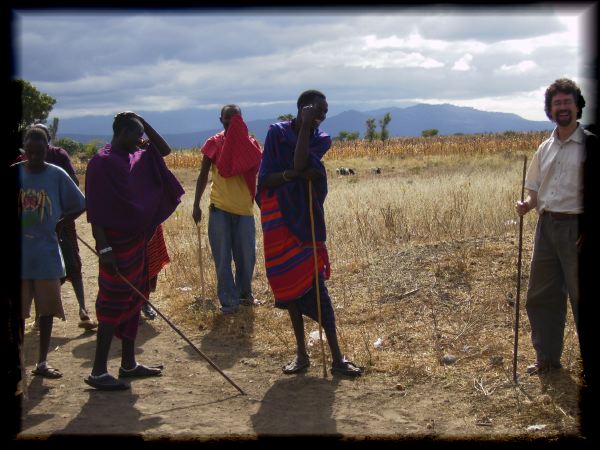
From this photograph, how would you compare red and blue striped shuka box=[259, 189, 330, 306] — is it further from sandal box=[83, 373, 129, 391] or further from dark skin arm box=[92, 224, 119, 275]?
sandal box=[83, 373, 129, 391]

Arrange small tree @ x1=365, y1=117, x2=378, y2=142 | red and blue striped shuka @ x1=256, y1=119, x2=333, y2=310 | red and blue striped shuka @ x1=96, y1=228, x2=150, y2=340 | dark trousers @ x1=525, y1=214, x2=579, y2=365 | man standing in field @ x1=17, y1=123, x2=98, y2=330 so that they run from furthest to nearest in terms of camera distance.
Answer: small tree @ x1=365, y1=117, x2=378, y2=142 → man standing in field @ x1=17, y1=123, x2=98, y2=330 → red and blue striped shuka @ x1=256, y1=119, x2=333, y2=310 → red and blue striped shuka @ x1=96, y1=228, x2=150, y2=340 → dark trousers @ x1=525, y1=214, x2=579, y2=365

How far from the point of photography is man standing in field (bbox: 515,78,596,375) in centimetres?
456

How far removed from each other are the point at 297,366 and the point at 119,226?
1.67 metres

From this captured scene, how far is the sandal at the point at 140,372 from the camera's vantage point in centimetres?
536

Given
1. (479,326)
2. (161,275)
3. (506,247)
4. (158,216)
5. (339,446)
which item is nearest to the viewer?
(339,446)

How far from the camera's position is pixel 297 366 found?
17.8 feet

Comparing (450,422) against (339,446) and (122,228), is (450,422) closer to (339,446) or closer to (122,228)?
(339,446)

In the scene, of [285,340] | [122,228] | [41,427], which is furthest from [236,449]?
[285,340]

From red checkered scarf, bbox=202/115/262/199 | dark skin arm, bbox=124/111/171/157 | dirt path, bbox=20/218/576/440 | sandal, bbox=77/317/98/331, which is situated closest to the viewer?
dirt path, bbox=20/218/576/440

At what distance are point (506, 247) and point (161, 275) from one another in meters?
4.26

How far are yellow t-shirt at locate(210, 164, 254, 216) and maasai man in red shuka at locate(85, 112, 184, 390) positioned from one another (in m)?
1.80

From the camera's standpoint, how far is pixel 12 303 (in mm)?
5016

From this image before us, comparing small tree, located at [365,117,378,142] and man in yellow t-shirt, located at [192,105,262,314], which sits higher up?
small tree, located at [365,117,378,142]

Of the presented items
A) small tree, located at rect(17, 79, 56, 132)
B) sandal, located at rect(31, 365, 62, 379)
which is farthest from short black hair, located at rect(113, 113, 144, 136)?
small tree, located at rect(17, 79, 56, 132)
